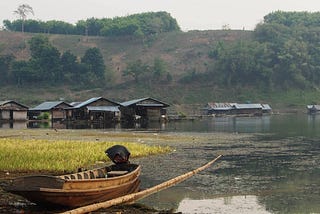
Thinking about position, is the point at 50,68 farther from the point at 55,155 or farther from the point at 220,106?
the point at 55,155

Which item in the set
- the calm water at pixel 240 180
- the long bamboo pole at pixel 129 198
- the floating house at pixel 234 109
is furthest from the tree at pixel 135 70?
the long bamboo pole at pixel 129 198

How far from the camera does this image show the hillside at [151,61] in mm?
113000

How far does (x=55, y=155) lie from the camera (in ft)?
80.6

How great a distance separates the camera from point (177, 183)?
19.6 m

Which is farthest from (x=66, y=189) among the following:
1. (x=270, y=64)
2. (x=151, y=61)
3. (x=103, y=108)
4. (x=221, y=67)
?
(x=151, y=61)

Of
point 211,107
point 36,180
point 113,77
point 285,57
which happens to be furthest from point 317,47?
point 36,180

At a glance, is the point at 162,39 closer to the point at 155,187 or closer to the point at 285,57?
the point at 285,57

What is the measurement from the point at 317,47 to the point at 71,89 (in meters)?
66.6

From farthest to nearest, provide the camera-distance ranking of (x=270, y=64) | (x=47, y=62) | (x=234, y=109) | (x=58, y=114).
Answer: (x=270, y=64)
(x=47, y=62)
(x=234, y=109)
(x=58, y=114)

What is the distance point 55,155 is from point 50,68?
330ft

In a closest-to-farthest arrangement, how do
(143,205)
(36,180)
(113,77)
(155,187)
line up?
(36,180)
(143,205)
(155,187)
(113,77)

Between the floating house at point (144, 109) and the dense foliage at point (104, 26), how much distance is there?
82.6 metres

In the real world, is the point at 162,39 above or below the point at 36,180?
above

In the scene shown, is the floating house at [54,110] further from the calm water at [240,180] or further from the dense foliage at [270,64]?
the dense foliage at [270,64]
